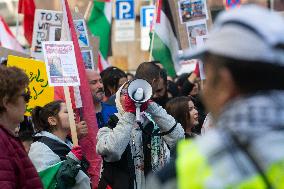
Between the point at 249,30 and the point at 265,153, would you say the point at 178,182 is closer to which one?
the point at 265,153

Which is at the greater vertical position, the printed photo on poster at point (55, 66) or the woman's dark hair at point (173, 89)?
the printed photo on poster at point (55, 66)

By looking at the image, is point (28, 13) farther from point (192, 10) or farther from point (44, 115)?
point (44, 115)

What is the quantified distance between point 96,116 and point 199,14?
3.14 m

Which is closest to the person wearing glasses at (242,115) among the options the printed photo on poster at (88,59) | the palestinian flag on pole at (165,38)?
the printed photo on poster at (88,59)

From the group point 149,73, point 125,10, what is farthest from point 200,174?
point 125,10

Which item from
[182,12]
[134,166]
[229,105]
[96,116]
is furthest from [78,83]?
[229,105]

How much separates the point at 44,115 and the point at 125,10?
11.8 metres

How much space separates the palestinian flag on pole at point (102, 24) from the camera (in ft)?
37.9

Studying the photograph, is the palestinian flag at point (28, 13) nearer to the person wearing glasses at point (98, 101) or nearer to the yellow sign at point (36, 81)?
the yellow sign at point (36, 81)

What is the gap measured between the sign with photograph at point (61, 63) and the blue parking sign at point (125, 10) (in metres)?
10.6

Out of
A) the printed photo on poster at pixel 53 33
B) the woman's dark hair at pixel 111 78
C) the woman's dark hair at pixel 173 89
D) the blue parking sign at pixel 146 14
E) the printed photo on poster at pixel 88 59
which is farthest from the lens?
the blue parking sign at pixel 146 14

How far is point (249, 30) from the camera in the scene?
1.83m

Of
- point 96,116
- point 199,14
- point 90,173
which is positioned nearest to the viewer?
point 90,173

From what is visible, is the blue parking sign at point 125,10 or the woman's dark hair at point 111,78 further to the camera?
the blue parking sign at point 125,10
